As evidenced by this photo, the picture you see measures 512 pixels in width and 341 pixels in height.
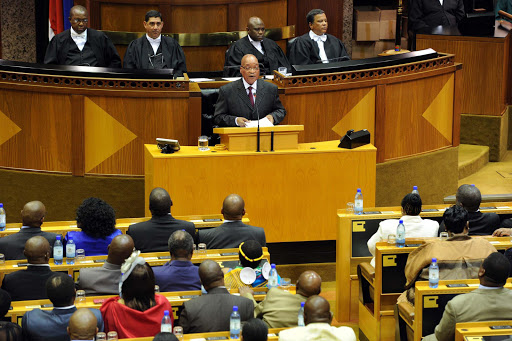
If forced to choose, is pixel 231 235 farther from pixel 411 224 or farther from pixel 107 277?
pixel 411 224

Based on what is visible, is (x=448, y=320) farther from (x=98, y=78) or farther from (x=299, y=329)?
(x=98, y=78)

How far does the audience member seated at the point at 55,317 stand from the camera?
5398mm

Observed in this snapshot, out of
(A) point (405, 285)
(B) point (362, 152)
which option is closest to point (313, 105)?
(B) point (362, 152)

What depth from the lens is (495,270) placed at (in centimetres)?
565

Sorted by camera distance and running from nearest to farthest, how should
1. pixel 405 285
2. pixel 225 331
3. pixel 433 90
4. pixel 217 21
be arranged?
pixel 225 331 < pixel 405 285 < pixel 433 90 < pixel 217 21

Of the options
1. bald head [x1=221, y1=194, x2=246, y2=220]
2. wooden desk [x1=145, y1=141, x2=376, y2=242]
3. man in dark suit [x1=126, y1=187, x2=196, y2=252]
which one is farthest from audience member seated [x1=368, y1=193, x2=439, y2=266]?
man in dark suit [x1=126, y1=187, x2=196, y2=252]

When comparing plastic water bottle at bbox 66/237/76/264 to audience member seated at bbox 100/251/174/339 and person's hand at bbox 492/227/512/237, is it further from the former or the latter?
person's hand at bbox 492/227/512/237

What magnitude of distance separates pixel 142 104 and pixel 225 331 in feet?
12.6

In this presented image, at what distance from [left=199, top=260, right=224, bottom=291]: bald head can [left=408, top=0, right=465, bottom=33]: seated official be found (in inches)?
283

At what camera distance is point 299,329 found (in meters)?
5.13

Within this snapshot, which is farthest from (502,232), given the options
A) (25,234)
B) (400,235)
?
(25,234)

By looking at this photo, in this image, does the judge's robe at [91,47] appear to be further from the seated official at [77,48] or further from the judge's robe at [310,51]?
the judge's robe at [310,51]

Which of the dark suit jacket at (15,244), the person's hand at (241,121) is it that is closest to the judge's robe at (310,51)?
the person's hand at (241,121)

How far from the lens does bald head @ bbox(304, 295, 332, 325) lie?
518 centimetres
